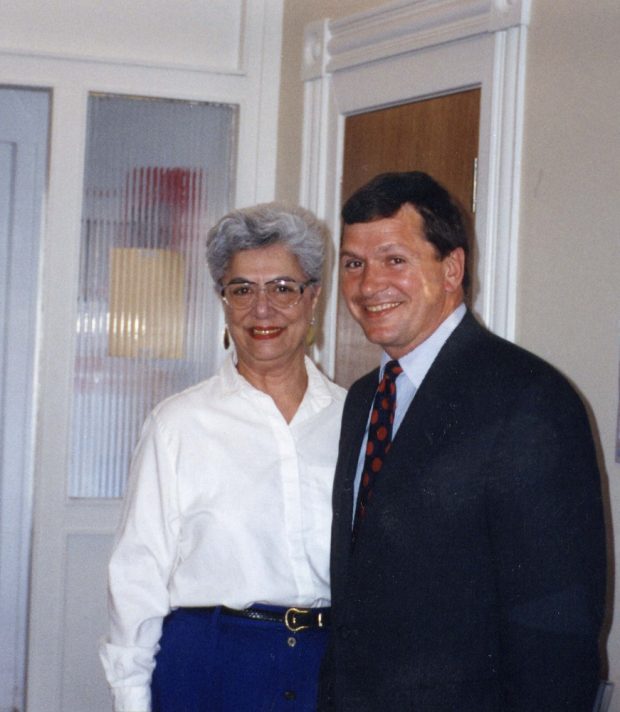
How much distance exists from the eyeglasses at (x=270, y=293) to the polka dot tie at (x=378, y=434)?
31 cm

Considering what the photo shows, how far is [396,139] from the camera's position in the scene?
246cm

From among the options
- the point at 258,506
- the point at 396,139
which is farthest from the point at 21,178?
the point at 258,506

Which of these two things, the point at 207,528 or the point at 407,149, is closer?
the point at 207,528

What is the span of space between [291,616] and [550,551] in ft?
1.95

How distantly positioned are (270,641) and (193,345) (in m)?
1.42

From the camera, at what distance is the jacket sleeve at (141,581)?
5.62 feet

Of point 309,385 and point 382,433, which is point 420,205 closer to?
point 382,433

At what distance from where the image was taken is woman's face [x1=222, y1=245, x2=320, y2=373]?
6.06ft

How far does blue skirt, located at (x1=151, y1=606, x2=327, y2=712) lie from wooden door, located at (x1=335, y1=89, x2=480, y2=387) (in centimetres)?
97

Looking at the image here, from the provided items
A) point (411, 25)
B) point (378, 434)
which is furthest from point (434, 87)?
point (378, 434)

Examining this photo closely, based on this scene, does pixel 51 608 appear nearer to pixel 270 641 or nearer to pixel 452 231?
pixel 270 641

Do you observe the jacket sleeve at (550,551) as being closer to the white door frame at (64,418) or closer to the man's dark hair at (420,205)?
the man's dark hair at (420,205)

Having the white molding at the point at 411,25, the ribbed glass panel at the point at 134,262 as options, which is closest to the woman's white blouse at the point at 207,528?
the white molding at the point at 411,25

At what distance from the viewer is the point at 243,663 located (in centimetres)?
171
